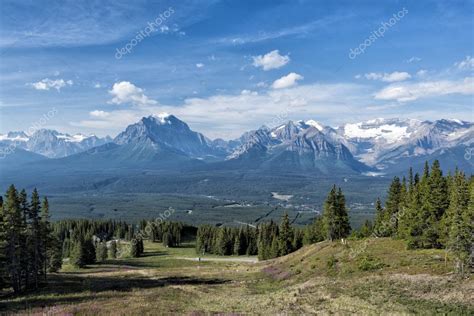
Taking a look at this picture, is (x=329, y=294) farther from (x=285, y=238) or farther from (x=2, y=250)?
(x=285, y=238)

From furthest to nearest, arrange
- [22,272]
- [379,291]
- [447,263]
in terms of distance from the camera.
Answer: [22,272] < [447,263] < [379,291]

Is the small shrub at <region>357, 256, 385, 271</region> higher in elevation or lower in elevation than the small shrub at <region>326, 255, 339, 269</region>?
higher

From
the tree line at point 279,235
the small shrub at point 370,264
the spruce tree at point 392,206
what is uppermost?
the spruce tree at point 392,206

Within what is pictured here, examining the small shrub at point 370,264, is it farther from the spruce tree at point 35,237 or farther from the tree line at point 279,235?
the spruce tree at point 35,237

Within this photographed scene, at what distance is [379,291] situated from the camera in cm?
3516

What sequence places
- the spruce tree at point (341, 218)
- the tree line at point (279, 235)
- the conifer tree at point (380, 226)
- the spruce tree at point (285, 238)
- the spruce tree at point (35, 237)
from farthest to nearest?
the spruce tree at point (285, 238) → the conifer tree at point (380, 226) → the tree line at point (279, 235) → the spruce tree at point (341, 218) → the spruce tree at point (35, 237)

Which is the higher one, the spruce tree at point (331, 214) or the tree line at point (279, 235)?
the spruce tree at point (331, 214)

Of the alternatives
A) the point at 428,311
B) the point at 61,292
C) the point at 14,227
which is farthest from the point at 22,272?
the point at 428,311

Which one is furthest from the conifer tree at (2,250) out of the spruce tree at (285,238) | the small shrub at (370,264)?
the spruce tree at (285,238)

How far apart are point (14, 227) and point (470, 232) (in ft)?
188

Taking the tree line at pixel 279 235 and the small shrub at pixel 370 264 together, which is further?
the tree line at pixel 279 235

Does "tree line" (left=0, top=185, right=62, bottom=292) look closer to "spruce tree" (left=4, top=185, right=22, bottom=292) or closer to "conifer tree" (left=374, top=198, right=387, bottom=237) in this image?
"spruce tree" (left=4, top=185, right=22, bottom=292)

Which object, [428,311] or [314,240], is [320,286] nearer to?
[428,311]

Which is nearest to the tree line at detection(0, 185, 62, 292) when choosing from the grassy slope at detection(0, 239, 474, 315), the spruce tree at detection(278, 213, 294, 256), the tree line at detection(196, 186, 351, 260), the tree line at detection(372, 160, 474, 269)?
the grassy slope at detection(0, 239, 474, 315)
